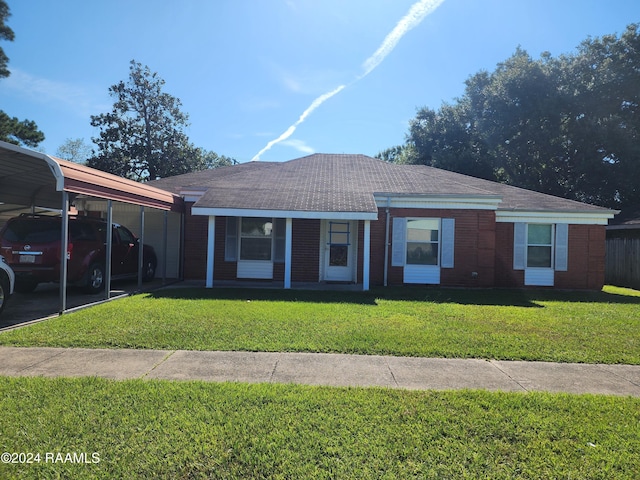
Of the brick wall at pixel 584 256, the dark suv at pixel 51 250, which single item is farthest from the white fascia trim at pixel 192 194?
the brick wall at pixel 584 256

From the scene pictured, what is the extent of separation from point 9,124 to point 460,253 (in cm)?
2582

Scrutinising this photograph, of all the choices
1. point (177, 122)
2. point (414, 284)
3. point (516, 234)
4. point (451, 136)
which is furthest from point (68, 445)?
point (177, 122)

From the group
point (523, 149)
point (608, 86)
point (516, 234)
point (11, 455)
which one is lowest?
point (11, 455)

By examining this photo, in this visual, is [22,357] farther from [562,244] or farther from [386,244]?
[562,244]

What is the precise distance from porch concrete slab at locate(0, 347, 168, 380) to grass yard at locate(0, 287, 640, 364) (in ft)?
0.99

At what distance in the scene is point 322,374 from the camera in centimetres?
500

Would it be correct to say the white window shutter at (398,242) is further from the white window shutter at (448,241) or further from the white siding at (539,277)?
the white siding at (539,277)

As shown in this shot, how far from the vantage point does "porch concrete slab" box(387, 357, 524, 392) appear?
4.72m

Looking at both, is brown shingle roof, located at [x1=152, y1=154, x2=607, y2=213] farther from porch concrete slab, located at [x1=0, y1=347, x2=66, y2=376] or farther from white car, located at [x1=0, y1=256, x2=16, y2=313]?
porch concrete slab, located at [x1=0, y1=347, x2=66, y2=376]

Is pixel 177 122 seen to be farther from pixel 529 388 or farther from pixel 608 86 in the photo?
pixel 529 388

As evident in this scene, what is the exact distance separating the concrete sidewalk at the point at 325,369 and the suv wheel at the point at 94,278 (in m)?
4.49

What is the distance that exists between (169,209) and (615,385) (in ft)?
37.5

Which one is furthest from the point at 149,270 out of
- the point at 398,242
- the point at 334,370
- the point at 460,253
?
the point at 460,253

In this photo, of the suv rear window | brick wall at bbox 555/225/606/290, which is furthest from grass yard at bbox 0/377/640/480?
brick wall at bbox 555/225/606/290
